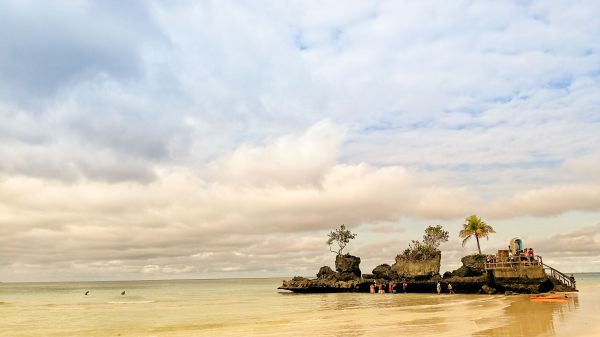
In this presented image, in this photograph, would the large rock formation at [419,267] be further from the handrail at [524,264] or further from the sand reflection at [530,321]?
the sand reflection at [530,321]

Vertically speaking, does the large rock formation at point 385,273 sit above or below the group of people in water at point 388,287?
above

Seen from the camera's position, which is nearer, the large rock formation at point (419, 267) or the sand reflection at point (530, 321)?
the sand reflection at point (530, 321)

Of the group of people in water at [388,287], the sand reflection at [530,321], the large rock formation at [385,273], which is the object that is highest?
the large rock formation at [385,273]

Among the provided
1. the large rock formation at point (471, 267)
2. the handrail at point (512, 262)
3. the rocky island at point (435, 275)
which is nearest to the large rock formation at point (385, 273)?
the rocky island at point (435, 275)

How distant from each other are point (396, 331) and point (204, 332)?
12.8 metres

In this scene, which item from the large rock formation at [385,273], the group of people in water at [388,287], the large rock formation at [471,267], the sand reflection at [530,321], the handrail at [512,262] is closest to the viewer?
the sand reflection at [530,321]

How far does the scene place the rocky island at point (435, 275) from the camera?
2261 inches

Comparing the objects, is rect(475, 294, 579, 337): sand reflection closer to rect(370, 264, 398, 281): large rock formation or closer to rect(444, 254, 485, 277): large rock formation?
A: rect(444, 254, 485, 277): large rock formation

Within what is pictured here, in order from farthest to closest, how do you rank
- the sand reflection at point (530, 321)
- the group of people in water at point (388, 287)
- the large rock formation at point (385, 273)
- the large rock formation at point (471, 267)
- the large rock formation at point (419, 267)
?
the large rock formation at point (385, 273)
the large rock formation at point (419, 267)
the group of people in water at point (388, 287)
the large rock formation at point (471, 267)
the sand reflection at point (530, 321)

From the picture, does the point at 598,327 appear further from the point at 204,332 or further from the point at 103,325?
the point at 103,325

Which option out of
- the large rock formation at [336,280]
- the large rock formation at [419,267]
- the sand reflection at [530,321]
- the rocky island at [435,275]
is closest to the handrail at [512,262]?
the rocky island at [435,275]

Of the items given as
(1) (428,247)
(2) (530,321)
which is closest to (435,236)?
(1) (428,247)

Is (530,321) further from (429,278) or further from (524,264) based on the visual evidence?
(429,278)

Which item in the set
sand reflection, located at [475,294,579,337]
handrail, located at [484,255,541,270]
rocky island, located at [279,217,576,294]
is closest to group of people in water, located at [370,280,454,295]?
rocky island, located at [279,217,576,294]
